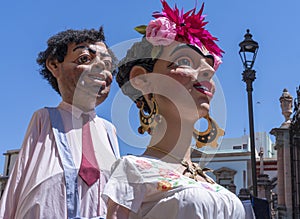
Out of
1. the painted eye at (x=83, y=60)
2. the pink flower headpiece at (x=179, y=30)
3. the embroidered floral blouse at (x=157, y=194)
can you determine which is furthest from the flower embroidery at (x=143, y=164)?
the painted eye at (x=83, y=60)

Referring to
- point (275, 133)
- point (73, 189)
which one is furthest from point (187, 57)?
point (275, 133)

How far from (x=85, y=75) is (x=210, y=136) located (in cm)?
82

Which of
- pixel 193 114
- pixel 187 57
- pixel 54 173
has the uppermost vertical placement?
pixel 187 57

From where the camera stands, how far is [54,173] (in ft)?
8.20

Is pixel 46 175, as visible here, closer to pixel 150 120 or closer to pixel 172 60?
pixel 150 120

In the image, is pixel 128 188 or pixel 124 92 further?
pixel 124 92

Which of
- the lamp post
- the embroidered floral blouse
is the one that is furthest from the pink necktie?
the lamp post

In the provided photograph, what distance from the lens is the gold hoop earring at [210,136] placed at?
2404 mm

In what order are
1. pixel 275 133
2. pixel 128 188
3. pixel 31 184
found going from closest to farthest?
pixel 128 188 → pixel 31 184 → pixel 275 133

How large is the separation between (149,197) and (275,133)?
14.2 metres

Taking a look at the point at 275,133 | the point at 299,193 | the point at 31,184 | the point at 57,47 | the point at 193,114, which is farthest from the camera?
the point at 275,133

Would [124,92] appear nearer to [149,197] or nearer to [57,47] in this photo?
[149,197]

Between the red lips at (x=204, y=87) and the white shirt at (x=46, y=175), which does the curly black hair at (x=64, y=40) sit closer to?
the white shirt at (x=46, y=175)

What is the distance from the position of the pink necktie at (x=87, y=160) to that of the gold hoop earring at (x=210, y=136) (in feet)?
1.90
